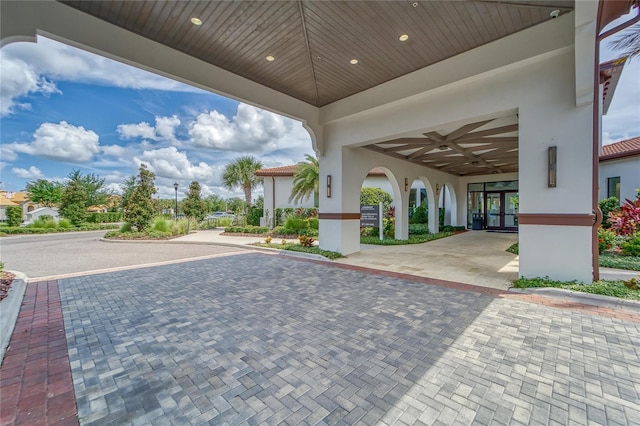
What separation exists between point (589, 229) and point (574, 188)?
0.78 m

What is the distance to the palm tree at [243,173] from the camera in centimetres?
2375

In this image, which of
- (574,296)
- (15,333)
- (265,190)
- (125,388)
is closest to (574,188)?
(574,296)

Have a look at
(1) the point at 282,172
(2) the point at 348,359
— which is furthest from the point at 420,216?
(2) the point at 348,359

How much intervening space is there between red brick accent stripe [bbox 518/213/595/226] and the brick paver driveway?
171cm

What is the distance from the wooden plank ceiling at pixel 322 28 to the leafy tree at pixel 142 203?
1304 centimetres

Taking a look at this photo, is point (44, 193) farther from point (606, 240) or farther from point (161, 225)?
point (606, 240)

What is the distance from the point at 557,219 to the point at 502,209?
13723 millimetres

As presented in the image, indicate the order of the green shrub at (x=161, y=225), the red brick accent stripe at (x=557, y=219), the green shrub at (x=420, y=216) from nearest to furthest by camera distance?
the red brick accent stripe at (x=557, y=219), the green shrub at (x=161, y=225), the green shrub at (x=420, y=216)

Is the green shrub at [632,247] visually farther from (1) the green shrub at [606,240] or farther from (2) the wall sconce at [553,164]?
(2) the wall sconce at [553,164]

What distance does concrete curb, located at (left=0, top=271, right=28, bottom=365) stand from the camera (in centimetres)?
302

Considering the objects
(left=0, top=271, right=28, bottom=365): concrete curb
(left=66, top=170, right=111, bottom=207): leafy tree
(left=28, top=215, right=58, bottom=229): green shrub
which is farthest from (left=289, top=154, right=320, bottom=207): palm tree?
(left=66, top=170, right=111, bottom=207): leafy tree

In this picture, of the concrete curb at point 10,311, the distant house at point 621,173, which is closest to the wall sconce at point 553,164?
the concrete curb at point 10,311

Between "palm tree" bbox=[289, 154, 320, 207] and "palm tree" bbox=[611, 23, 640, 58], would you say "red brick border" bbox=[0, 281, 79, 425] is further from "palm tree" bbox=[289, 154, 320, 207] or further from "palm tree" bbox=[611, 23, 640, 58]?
"palm tree" bbox=[611, 23, 640, 58]

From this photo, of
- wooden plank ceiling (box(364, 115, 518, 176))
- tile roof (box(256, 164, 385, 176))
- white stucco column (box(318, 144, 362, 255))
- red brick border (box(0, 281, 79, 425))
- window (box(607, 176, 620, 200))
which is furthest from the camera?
tile roof (box(256, 164, 385, 176))
